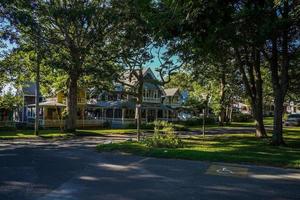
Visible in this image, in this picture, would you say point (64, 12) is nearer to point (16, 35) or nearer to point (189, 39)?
point (16, 35)

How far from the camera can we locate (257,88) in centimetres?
2950

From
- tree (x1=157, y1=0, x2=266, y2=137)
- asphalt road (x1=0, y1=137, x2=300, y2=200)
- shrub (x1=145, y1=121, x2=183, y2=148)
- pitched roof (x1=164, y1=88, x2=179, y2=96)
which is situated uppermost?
pitched roof (x1=164, y1=88, x2=179, y2=96)

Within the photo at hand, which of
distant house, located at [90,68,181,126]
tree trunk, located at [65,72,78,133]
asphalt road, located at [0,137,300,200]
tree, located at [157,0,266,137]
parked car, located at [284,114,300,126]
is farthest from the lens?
distant house, located at [90,68,181,126]

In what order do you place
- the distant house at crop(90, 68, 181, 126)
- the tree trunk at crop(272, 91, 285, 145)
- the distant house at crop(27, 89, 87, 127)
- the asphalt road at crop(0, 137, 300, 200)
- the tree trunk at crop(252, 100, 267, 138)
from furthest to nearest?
the distant house at crop(90, 68, 181, 126) → the distant house at crop(27, 89, 87, 127) → the tree trunk at crop(252, 100, 267, 138) → the tree trunk at crop(272, 91, 285, 145) → the asphalt road at crop(0, 137, 300, 200)

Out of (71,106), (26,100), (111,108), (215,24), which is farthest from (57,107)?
(215,24)

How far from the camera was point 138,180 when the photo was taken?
34.4ft

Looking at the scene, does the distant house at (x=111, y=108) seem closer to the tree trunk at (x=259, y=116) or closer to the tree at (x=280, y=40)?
the tree trunk at (x=259, y=116)

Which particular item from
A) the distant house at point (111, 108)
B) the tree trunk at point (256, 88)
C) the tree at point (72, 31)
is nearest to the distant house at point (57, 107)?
the distant house at point (111, 108)

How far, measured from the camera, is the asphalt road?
888 cm

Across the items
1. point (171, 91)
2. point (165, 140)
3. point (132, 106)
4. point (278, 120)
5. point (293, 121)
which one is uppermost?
point (171, 91)

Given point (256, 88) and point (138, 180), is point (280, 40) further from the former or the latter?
point (138, 180)

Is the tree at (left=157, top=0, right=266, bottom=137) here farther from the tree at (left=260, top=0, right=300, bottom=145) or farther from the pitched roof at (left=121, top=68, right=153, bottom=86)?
the pitched roof at (left=121, top=68, right=153, bottom=86)

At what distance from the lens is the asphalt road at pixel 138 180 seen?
8883mm

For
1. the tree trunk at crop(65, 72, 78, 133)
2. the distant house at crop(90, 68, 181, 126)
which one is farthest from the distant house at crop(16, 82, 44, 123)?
the tree trunk at crop(65, 72, 78, 133)
